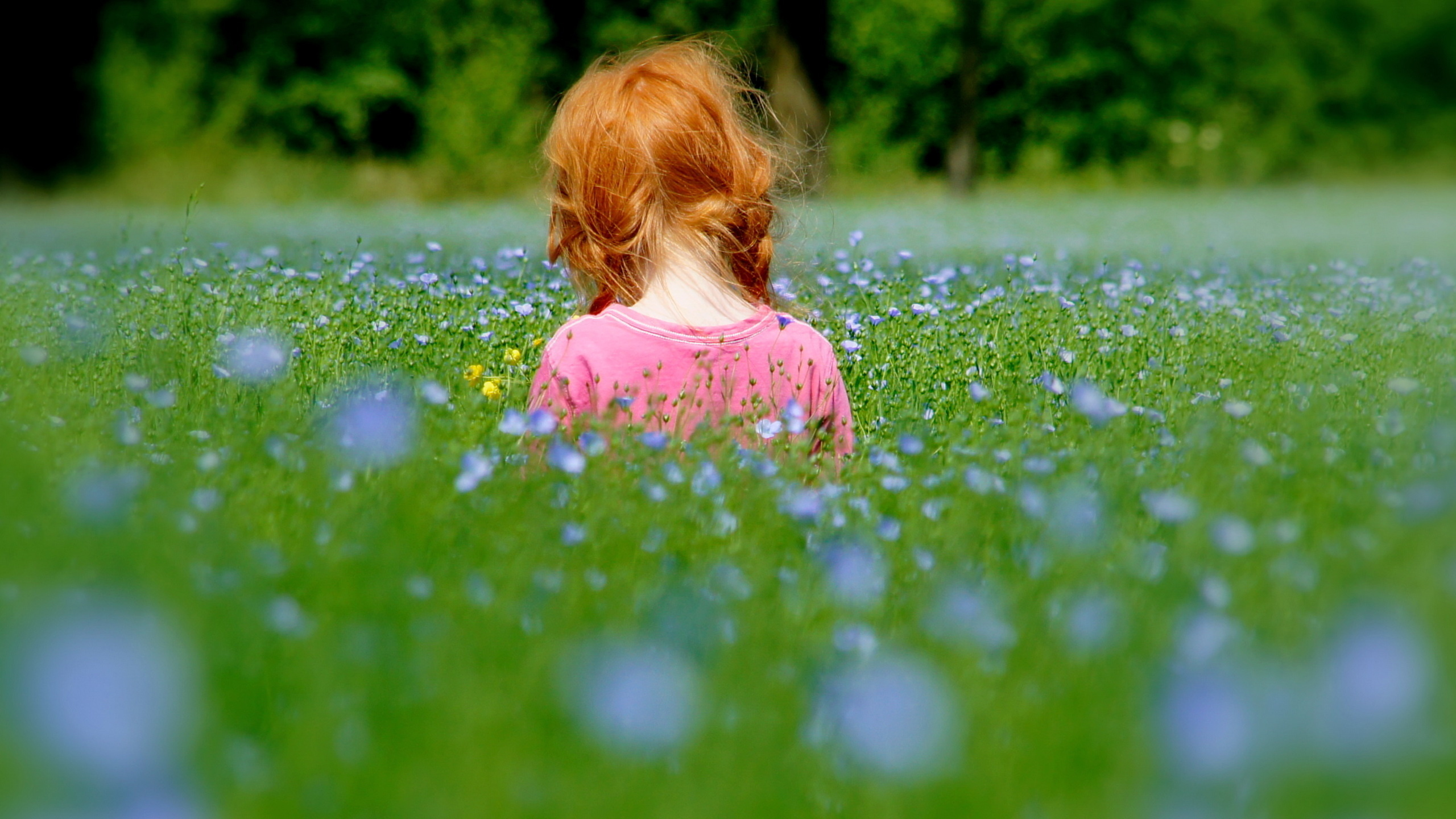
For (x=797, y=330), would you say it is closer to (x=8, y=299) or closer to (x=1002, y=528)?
(x=1002, y=528)

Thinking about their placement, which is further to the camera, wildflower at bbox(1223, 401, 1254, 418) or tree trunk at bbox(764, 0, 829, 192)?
tree trunk at bbox(764, 0, 829, 192)

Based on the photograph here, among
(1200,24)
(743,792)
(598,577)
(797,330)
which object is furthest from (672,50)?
(1200,24)

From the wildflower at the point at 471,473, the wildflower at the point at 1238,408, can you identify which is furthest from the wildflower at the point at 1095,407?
the wildflower at the point at 471,473

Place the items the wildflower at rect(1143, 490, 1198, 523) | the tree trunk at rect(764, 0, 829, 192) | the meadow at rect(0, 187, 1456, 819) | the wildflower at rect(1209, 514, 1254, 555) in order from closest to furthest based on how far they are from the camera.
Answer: the meadow at rect(0, 187, 1456, 819)
the wildflower at rect(1209, 514, 1254, 555)
the wildflower at rect(1143, 490, 1198, 523)
the tree trunk at rect(764, 0, 829, 192)

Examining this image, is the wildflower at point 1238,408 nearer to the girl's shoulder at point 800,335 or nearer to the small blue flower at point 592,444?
the girl's shoulder at point 800,335

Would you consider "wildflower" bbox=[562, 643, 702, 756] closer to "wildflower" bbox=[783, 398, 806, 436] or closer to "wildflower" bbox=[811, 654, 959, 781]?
"wildflower" bbox=[811, 654, 959, 781]

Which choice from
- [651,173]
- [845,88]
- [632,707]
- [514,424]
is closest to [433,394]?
[514,424]

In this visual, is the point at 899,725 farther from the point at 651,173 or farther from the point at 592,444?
the point at 651,173

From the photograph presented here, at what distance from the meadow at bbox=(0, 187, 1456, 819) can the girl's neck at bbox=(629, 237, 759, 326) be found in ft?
1.58

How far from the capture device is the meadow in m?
1.33

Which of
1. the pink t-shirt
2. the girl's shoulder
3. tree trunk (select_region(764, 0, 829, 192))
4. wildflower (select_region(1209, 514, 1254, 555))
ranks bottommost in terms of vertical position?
tree trunk (select_region(764, 0, 829, 192))

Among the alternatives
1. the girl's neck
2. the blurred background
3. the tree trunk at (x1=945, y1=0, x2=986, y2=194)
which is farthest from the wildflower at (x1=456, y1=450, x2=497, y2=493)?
the tree trunk at (x1=945, y1=0, x2=986, y2=194)

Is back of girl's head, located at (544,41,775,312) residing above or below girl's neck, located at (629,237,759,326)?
above

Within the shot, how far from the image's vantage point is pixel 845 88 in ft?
110
